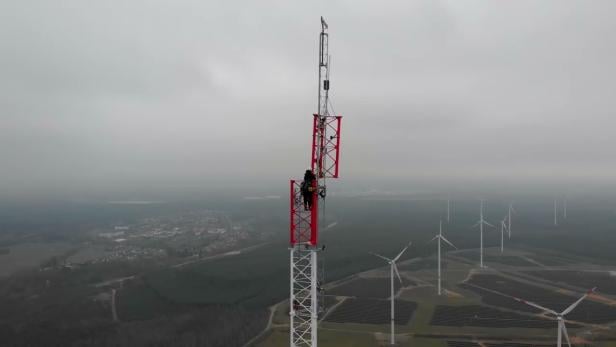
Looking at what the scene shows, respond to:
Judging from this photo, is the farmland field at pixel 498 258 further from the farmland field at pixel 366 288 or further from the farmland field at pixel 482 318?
the farmland field at pixel 482 318

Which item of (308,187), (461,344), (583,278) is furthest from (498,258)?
(308,187)

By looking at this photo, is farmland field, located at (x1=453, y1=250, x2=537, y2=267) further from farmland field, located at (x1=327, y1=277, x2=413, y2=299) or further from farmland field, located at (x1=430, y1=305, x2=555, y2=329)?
farmland field, located at (x1=430, y1=305, x2=555, y2=329)

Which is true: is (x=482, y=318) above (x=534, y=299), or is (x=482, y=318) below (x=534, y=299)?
above

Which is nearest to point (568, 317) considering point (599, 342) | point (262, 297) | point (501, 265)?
point (599, 342)

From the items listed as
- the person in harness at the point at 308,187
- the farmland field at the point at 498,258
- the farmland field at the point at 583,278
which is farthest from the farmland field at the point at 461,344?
the farmland field at the point at 498,258

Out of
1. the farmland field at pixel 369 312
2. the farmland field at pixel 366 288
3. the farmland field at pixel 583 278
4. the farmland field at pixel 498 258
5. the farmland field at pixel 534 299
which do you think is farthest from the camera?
the farmland field at pixel 498 258

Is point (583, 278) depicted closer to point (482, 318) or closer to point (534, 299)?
point (534, 299)

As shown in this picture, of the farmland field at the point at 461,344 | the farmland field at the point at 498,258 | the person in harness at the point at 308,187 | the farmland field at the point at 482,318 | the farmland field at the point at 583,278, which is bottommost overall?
the farmland field at the point at 461,344

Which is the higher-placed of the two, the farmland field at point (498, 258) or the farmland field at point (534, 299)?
the farmland field at point (498, 258)
